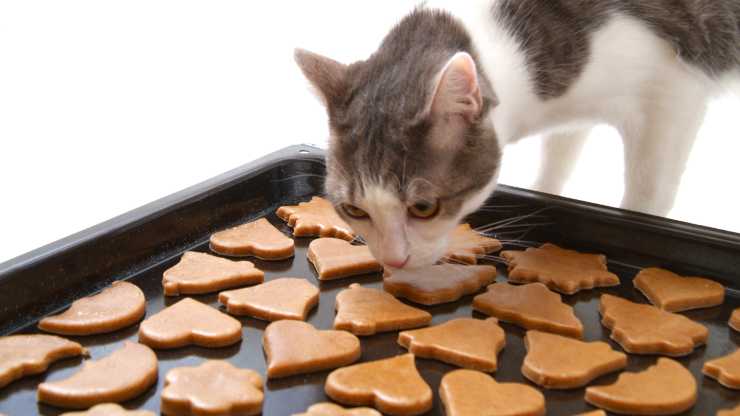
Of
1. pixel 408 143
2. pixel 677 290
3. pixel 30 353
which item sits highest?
pixel 408 143

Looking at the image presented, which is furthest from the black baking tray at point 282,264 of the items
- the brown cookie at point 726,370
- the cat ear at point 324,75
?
the cat ear at point 324,75

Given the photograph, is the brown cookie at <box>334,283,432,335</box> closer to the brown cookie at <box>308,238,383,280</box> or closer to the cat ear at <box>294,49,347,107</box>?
the brown cookie at <box>308,238,383,280</box>

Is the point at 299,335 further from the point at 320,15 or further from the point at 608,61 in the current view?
the point at 320,15

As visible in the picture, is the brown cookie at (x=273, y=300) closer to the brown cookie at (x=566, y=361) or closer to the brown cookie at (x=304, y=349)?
the brown cookie at (x=304, y=349)

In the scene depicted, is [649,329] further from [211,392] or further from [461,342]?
[211,392]

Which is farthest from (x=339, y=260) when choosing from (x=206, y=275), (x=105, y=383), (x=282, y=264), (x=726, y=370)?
(x=726, y=370)

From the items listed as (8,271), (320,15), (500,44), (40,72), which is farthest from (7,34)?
Answer: (500,44)
